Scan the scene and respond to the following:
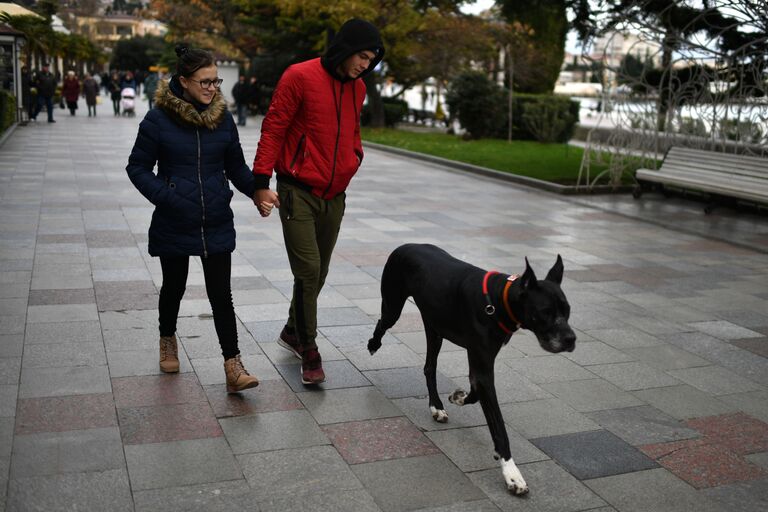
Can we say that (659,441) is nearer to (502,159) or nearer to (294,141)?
(294,141)

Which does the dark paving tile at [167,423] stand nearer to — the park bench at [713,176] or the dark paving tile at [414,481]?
the dark paving tile at [414,481]

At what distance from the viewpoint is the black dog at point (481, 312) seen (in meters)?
3.63

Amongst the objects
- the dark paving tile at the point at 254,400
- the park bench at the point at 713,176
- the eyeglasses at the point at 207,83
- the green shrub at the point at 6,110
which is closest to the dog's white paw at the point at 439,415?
the dark paving tile at the point at 254,400

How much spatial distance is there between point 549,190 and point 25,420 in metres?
11.2

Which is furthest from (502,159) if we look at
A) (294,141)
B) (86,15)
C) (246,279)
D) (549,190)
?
(86,15)

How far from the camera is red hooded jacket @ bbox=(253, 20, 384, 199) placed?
182 inches

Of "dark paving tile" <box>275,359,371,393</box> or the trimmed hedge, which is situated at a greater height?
the trimmed hedge

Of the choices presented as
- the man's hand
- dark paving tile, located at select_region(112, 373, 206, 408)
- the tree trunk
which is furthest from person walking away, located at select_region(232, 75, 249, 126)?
the man's hand

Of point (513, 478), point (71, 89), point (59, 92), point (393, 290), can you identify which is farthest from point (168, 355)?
point (59, 92)

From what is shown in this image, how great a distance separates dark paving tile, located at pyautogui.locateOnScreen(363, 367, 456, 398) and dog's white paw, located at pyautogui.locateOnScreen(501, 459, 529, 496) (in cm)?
116

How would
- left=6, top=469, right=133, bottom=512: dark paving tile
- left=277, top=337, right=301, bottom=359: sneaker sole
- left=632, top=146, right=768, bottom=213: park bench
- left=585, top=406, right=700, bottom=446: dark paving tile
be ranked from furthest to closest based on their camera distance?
1. left=632, top=146, right=768, bottom=213: park bench
2. left=277, top=337, right=301, bottom=359: sneaker sole
3. left=585, top=406, right=700, bottom=446: dark paving tile
4. left=6, top=469, right=133, bottom=512: dark paving tile

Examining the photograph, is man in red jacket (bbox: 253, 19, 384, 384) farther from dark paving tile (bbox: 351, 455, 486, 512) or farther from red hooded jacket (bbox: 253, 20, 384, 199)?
dark paving tile (bbox: 351, 455, 486, 512)

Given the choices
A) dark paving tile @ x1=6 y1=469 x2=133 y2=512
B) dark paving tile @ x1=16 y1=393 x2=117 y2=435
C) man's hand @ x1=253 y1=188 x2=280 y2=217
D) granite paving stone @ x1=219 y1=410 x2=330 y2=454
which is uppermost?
man's hand @ x1=253 y1=188 x2=280 y2=217

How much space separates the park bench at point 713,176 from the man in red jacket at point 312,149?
8377mm
